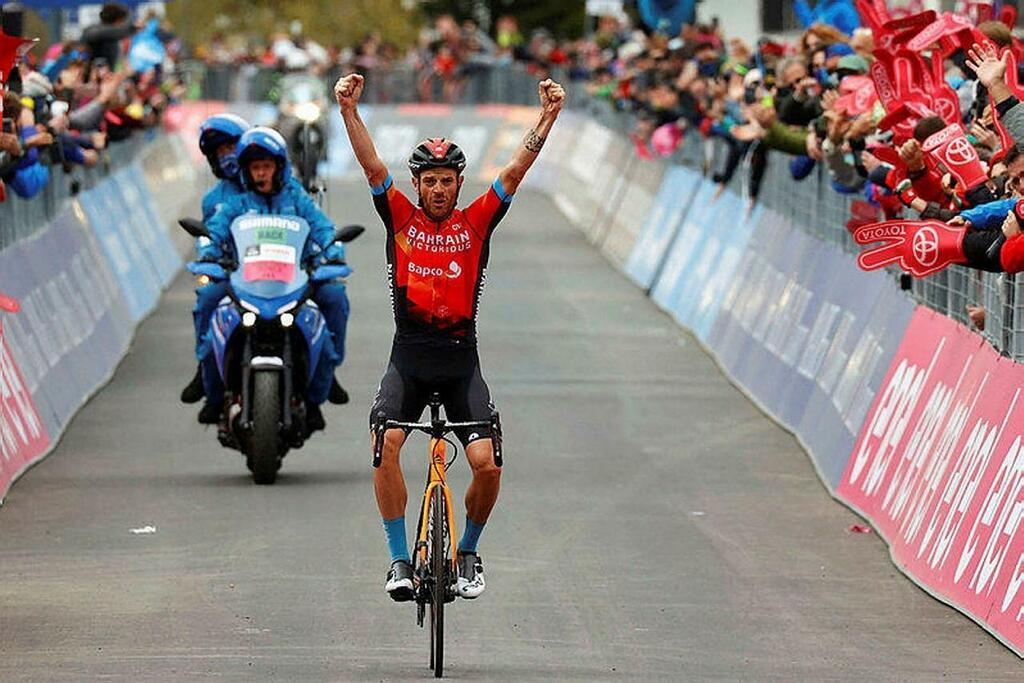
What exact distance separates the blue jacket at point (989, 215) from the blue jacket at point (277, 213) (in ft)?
16.6

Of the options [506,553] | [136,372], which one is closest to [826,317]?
[506,553]

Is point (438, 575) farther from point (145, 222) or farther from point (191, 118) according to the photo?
point (191, 118)

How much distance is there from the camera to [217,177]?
54.0 ft

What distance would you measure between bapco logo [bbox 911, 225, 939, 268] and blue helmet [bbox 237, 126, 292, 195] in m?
4.82

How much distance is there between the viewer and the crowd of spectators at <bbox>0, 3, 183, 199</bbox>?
17141 millimetres

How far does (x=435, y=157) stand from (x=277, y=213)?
17.8 ft

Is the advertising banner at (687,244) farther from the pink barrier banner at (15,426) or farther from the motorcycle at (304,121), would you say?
the pink barrier banner at (15,426)

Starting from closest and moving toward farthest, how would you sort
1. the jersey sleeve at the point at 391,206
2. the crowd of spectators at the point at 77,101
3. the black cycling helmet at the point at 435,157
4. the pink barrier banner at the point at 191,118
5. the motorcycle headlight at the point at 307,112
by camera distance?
the black cycling helmet at the point at 435,157
the jersey sleeve at the point at 391,206
the crowd of spectators at the point at 77,101
the motorcycle headlight at the point at 307,112
the pink barrier banner at the point at 191,118

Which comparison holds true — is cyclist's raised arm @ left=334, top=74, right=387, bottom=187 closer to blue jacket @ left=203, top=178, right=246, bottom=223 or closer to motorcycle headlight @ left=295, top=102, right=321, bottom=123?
blue jacket @ left=203, top=178, right=246, bottom=223

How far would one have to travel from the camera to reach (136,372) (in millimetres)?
21516

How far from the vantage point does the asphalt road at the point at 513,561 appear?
10.7m

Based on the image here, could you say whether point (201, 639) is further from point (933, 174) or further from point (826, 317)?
point (826, 317)

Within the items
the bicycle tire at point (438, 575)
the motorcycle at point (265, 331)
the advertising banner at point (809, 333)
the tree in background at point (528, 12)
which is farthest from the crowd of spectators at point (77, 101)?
the tree in background at point (528, 12)

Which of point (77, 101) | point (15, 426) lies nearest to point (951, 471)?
point (15, 426)
